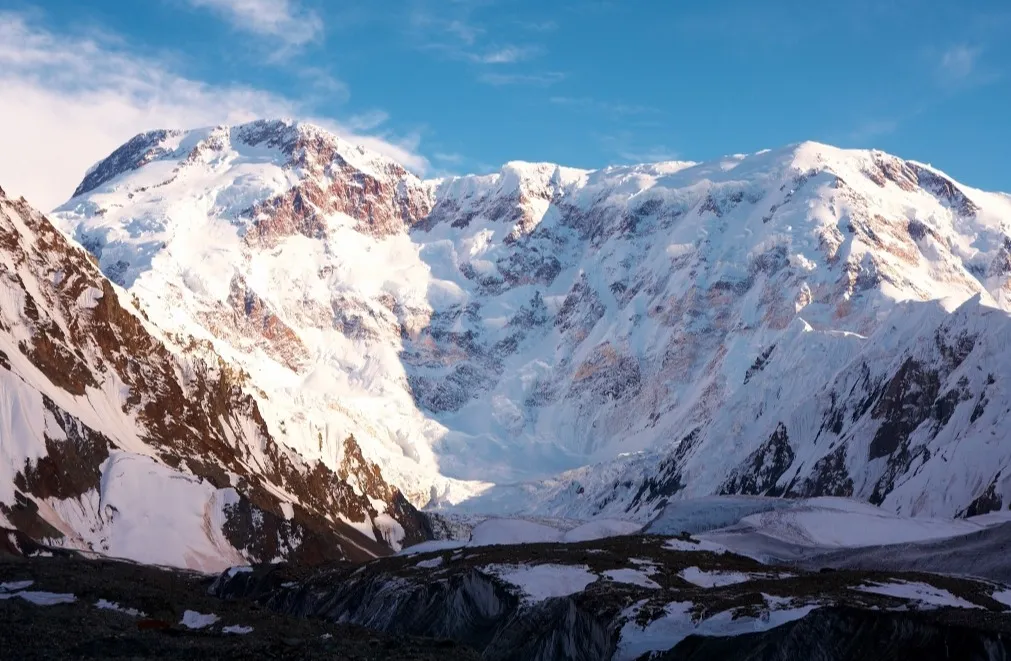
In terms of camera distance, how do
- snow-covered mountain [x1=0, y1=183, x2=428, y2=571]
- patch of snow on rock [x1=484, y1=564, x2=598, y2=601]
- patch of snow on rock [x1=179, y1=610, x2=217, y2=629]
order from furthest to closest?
snow-covered mountain [x1=0, y1=183, x2=428, y2=571]
patch of snow on rock [x1=484, y1=564, x2=598, y2=601]
patch of snow on rock [x1=179, y1=610, x2=217, y2=629]

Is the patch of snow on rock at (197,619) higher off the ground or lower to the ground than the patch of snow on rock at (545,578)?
lower

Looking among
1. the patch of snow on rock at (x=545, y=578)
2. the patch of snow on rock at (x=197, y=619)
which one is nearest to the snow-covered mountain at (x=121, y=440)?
the patch of snow on rock at (x=197, y=619)

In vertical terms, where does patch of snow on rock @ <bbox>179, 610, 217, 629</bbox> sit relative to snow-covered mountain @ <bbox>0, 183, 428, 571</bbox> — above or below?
below

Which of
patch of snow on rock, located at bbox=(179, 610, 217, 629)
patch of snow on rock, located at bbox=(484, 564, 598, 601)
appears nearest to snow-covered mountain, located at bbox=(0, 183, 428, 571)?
patch of snow on rock, located at bbox=(179, 610, 217, 629)

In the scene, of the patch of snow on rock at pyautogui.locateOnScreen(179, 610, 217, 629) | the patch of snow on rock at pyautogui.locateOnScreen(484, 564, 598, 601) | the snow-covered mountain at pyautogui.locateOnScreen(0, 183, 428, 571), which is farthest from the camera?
the snow-covered mountain at pyautogui.locateOnScreen(0, 183, 428, 571)

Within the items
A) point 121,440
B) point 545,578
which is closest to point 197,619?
point 545,578

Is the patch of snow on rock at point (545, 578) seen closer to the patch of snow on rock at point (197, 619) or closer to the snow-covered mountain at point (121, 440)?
the patch of snow on rock at point (197, 619)

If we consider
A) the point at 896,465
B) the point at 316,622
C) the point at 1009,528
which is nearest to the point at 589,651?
the point at 316,622

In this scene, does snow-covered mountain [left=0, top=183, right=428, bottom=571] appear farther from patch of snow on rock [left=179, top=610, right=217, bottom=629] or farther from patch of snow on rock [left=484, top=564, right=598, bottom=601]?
patch of snow on rock [left=484, top=564, right=598, bottom=601]

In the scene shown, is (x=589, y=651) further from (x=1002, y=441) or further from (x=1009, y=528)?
(x=1002, y=441)
